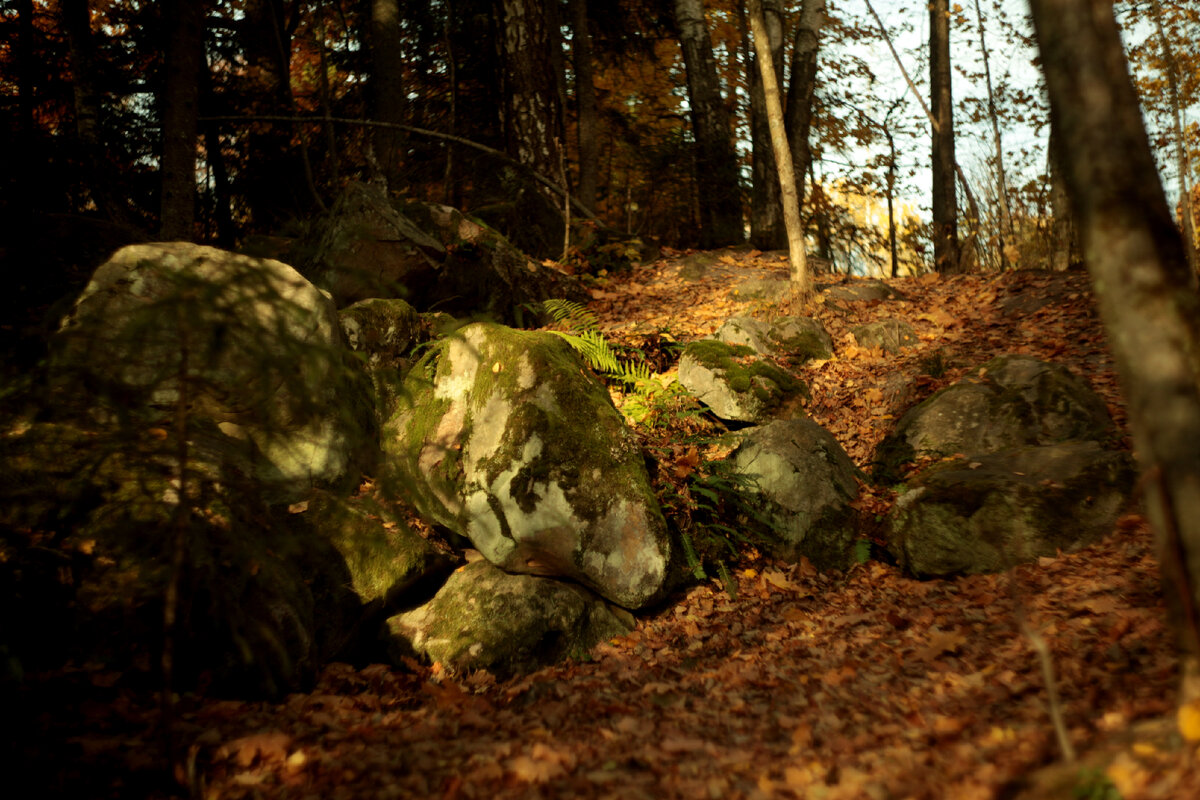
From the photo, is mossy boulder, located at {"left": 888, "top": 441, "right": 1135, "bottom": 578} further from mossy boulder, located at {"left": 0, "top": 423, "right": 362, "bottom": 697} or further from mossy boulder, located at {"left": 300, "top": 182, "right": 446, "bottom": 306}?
mossy boulder, located at {"left": 300, "top": 182, "right": 446, "bottom": 306}

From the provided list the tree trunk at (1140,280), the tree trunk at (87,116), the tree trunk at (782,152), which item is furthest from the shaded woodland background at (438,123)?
the tree trunk at (1140,280)

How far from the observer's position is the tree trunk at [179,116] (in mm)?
7098

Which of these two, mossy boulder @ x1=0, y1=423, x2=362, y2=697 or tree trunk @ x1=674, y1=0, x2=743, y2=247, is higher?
tree trunk @ x1=674, y1=0, x2=743, y2=247

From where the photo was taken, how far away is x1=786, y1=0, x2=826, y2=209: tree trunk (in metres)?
13.3

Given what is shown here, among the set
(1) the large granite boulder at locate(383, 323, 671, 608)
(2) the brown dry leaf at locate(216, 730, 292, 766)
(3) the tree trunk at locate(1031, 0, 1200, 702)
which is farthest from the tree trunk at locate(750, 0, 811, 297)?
(2) the brown dry leaf at locate(216, 730, 292, 766)

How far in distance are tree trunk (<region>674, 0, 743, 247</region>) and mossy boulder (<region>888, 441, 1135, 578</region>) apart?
911 centimetres

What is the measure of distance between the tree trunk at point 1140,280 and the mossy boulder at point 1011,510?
241cm

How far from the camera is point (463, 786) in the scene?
2.96 metres

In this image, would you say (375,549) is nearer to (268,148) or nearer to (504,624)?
(504,624)

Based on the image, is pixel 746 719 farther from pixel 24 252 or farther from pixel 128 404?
pixel 24 252

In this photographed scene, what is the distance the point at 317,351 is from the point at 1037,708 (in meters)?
3.54

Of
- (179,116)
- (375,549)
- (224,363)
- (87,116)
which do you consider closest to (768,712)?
(375,549)

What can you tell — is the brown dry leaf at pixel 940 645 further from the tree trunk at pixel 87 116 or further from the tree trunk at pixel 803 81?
the tree trunk at pixel 803 81

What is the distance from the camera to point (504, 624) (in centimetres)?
479
